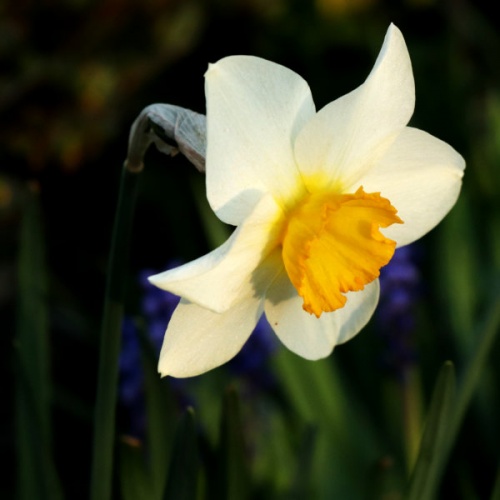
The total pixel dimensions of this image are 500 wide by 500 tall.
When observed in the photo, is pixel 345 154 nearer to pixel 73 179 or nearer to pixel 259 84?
pixel 259 84

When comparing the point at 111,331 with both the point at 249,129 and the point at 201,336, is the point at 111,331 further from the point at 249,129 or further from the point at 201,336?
the point at 249,129

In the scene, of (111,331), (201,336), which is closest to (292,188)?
(201,336)

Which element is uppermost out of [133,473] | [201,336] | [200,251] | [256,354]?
[200,251]

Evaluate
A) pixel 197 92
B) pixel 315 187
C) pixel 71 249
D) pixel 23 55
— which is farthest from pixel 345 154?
pixel 197 92

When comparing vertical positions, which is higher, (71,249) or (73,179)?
(73,179)

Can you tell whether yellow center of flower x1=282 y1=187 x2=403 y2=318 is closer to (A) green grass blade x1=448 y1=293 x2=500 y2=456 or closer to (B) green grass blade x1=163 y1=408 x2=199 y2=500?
(B) green grass blade x1=163 y1=408 x2=199 y2=500

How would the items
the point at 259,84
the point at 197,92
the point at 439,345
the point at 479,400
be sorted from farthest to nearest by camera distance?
the point at 197,92, the point at 439,345, the point at 479,400, the point at 259,84
